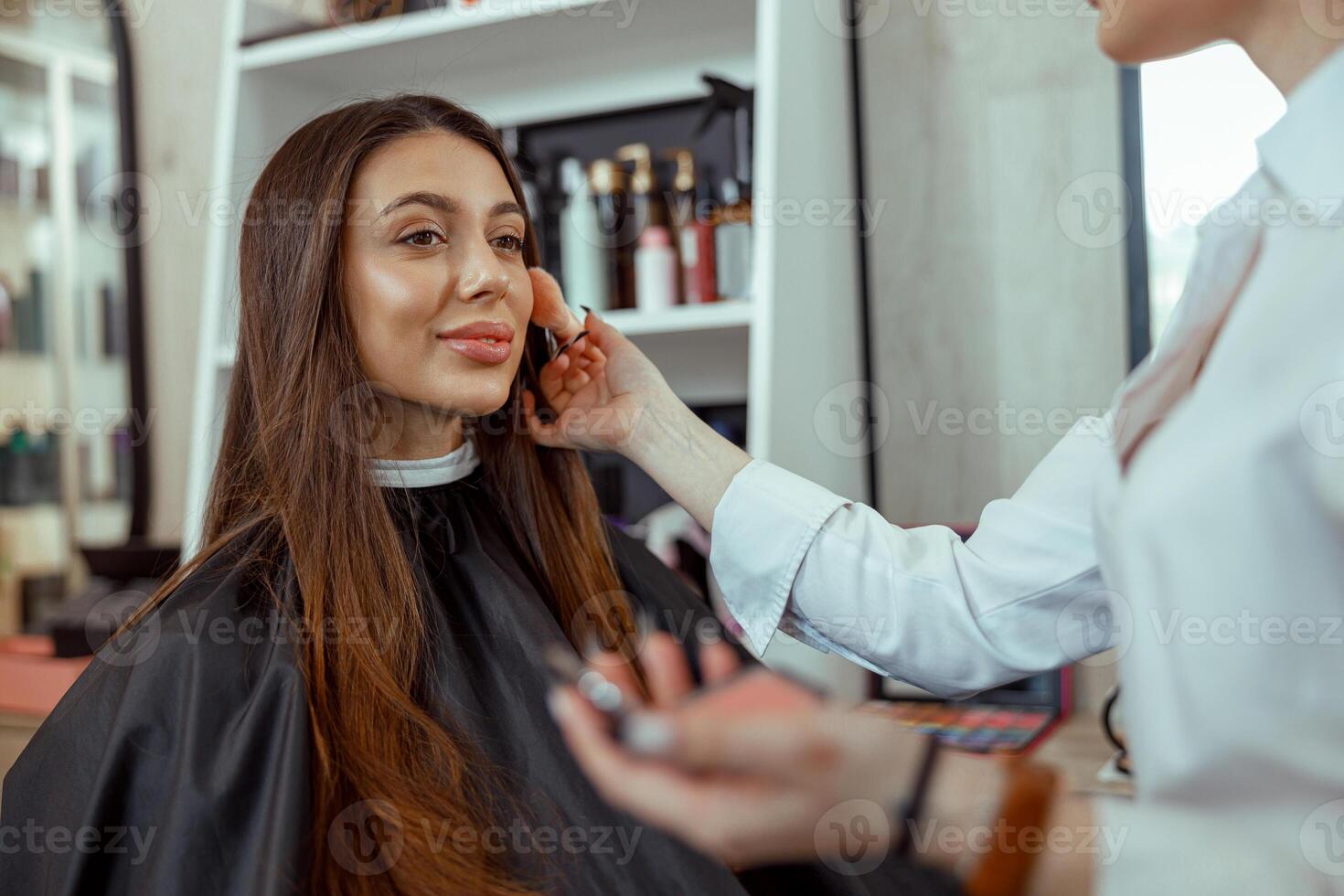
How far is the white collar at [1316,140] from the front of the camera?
668 mm

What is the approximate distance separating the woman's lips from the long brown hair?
0.11 m

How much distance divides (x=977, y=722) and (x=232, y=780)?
1076 millimetres

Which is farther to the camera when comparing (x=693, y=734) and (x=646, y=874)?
(x=646, y=874)

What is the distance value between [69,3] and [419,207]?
1.82 meters

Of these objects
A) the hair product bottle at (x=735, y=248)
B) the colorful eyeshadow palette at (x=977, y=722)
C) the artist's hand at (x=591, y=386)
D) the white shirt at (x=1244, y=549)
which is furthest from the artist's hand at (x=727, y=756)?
the hair product bottle at (x=735, y=248)

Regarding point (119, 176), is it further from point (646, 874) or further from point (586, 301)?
point (646, 874)

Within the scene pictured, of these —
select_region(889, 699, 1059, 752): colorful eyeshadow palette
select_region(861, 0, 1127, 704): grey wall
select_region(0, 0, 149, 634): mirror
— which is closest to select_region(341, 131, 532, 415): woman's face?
select_region(889, 699, 1059, 752): colorful eyeshadow palette

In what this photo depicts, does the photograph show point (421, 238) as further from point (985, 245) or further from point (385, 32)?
point (985, 245)

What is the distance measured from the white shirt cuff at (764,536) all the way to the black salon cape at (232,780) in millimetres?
233

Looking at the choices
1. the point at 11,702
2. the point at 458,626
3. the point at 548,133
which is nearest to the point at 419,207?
the point at 458,626

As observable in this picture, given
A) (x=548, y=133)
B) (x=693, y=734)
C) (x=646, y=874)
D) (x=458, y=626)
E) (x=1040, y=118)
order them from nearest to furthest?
(x=693, y=734)
(x=646, y=874)
(x=458, y=626)
(x=1040, y=118)
(x=548, y=133)

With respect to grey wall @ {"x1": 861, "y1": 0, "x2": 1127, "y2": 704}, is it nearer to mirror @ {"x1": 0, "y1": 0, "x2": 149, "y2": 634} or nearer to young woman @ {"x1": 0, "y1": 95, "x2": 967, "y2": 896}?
young woman @ {"x1": 0, "y1": 95, "x2": 967, "y2": 896}

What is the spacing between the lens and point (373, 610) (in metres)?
1.13

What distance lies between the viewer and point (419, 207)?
1.24 meters
